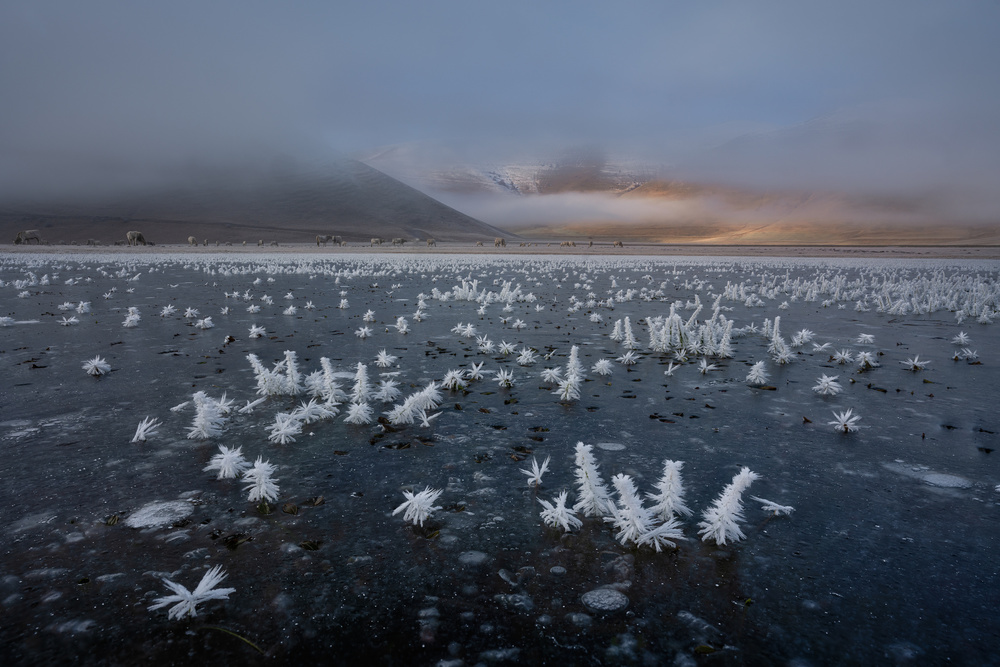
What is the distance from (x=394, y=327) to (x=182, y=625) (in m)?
7.91

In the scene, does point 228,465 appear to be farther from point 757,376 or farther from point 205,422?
point 757,376

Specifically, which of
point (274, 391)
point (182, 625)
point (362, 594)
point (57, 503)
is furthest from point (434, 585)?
point (274, 391)

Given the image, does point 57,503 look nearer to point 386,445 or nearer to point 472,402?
point 386,445

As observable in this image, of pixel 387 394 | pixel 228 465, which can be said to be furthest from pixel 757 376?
pixel 228 465

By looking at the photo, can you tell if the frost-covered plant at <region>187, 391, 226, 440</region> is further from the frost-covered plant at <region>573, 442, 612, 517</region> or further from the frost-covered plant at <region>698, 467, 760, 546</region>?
the frost-covered plant at <region>698, 467, 760, 546</region>

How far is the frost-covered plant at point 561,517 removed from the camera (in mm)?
3076

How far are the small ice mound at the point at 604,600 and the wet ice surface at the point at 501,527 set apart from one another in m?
0.01

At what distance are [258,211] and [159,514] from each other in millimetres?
126075

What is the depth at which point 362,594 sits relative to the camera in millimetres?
2521

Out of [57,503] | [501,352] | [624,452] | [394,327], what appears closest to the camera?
[57,503]

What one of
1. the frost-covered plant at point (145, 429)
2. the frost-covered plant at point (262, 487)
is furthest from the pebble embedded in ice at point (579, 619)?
the frost-covered plant at point (145, 429)

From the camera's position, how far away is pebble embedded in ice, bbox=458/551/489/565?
9.13 ft

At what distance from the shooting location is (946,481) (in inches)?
147

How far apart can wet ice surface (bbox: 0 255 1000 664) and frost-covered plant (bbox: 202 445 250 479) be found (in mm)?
72
